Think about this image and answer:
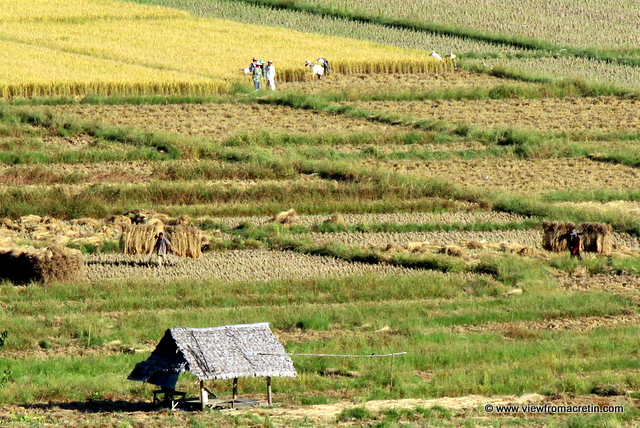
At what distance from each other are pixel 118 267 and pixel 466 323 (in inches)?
277

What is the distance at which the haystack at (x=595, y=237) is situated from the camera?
2542cm

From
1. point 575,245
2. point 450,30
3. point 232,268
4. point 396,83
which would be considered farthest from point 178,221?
point 450,30

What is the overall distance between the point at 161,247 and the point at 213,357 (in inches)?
327

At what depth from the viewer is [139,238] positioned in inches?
958

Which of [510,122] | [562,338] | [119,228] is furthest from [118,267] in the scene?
[510,122]

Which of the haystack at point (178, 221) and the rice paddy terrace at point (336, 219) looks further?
the haystack at point (178, 221)

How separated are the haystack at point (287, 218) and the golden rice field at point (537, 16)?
25070mm

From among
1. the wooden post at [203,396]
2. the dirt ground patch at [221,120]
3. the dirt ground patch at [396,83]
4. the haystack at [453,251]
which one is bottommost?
the wooden post at [203,396]

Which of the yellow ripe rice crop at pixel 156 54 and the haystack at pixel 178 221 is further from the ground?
the yellow ripe rice crop at pixel 156 54

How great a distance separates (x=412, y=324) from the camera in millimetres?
21000

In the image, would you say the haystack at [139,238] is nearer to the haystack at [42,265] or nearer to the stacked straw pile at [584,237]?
the haystack at [42,265]

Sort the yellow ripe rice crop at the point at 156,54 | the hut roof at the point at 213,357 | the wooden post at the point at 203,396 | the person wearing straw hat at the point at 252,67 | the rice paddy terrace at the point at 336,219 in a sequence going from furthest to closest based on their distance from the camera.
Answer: the person wearing straw hat at the point at 252,67 < the yellow ripe rice crop at the point at 156,54 < the rice paddy terrace at the point at 336,219 < the wooden post at the point at 203,396 < the hut roof at the point at 213,357

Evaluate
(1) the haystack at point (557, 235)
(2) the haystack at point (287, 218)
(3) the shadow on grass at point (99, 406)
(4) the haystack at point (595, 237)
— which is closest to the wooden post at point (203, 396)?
(3) the shadow on grass at point (99, 406)

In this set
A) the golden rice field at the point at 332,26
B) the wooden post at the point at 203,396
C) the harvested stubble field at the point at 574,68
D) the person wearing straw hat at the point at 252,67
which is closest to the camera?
the wooden post at the point at 203,396
